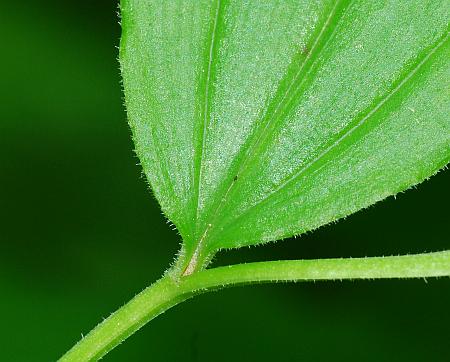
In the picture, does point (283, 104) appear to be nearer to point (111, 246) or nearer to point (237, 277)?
point (237, 277)

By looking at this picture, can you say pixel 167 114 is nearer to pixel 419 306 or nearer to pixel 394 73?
pixel 394 73

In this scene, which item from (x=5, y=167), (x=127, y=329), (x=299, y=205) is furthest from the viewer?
(x=5, y=167)

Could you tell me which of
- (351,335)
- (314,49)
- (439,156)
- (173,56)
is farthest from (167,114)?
(351,335)

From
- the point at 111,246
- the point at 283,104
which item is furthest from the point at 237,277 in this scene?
the point at 111,246

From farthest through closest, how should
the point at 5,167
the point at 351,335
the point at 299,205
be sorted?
the point at 5,167 → the point at 351,335 → the point at 299,205

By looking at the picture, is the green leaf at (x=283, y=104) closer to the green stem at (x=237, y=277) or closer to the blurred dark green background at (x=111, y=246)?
the green stem at (x=237, y=277)

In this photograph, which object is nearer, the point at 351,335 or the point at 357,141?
the point at 357,141

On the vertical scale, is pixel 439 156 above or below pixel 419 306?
below

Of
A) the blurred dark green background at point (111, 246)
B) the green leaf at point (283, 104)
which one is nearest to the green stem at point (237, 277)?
the green leaf at point (283, 104)
